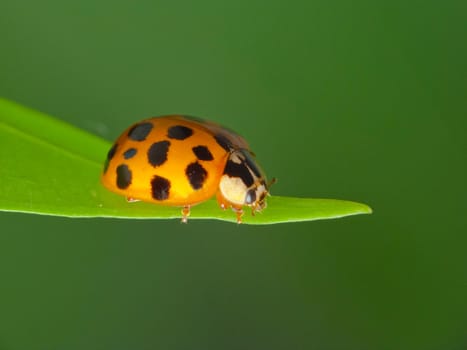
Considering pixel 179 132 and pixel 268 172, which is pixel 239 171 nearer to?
pixel 179 132

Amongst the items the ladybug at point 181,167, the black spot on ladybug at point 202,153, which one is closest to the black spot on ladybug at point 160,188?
the ladybug at point 181,167

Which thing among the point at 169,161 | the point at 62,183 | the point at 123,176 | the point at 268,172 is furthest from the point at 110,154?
the point at 268,172

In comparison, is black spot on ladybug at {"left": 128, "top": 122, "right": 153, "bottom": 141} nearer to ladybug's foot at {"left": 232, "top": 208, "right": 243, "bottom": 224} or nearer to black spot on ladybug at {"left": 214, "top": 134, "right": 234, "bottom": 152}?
black spot on ladybug at {"left": 214, "top": 134, "right": 234, "bottom": 152}

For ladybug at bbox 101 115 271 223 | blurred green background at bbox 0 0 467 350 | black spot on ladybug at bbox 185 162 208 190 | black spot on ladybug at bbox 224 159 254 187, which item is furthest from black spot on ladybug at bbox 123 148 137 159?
blurred green background at bbox 0 0 467 350

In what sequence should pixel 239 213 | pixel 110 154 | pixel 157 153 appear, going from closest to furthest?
1. pixel 239 213
2. pixel 110 154
3. pixel 157 153

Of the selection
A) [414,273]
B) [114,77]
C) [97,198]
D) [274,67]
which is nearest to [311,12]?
[274,67]

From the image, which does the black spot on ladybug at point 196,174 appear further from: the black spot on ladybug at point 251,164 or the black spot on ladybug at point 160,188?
the black spot on ladybug at point 251,164
